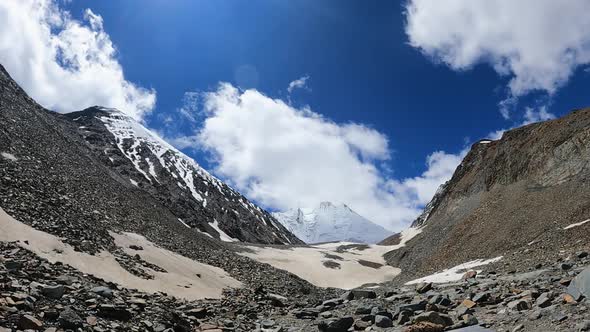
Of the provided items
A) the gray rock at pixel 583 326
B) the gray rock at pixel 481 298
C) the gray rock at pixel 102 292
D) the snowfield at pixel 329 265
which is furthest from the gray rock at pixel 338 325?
the snowfield at pixel 329 265

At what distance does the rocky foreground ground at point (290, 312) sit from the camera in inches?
440

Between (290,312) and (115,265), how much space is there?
1239 cm

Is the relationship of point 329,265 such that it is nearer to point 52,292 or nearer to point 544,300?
point 52,292

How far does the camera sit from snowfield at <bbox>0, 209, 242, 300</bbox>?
2328cm

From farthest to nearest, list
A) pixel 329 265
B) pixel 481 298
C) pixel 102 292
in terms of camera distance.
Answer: pixel 329 265 → pixel 102 292 → pixel 481 298

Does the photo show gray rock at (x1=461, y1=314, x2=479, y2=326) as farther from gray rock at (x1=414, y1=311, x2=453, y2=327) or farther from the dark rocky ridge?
the dark rocky ridge

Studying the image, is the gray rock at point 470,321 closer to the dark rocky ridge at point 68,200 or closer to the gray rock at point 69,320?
the gray rock at point 69,320

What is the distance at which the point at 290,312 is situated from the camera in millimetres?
21188

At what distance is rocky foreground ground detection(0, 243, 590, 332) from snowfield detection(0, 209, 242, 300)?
2.34 m

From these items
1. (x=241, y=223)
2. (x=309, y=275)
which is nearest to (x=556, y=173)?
(x=309, y=275)

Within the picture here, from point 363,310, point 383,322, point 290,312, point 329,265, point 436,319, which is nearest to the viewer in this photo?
point 436,319

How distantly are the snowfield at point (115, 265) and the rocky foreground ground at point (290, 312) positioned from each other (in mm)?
2340

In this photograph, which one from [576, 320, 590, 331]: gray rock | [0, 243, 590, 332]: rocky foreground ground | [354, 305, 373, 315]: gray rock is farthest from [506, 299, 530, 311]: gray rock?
[354, 305, 373, 315]: gray rock

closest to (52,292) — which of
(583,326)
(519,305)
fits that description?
(519,305)
